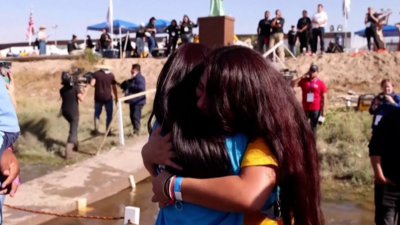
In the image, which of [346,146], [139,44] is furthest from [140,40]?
[346,146]

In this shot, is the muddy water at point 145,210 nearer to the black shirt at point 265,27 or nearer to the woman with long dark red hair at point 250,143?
the woman with long dark red hair at point 250,143

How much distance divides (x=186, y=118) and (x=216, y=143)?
16 cm

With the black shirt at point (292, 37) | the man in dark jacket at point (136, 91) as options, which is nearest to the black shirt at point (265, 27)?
the black shirt at point (292, 37)

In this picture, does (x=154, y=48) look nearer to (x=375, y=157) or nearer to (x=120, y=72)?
(x=120, y=72)

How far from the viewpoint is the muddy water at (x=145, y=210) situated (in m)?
6.29

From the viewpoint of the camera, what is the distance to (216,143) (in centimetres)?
175

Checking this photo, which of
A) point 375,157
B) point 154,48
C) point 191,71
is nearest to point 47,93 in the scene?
point 154,48

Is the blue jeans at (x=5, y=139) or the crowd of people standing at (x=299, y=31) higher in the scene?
the crowd of people standing at (x=299, y=31)

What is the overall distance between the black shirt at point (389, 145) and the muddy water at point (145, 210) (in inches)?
99.9

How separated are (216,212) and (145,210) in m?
5.16

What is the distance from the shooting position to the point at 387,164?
395cm

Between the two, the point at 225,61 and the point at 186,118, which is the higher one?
the point at 225,61

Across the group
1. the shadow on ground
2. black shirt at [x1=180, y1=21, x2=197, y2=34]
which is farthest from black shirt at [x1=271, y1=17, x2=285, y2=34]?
the shadow on ground

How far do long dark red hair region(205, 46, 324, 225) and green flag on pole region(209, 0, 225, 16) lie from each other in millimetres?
10539
